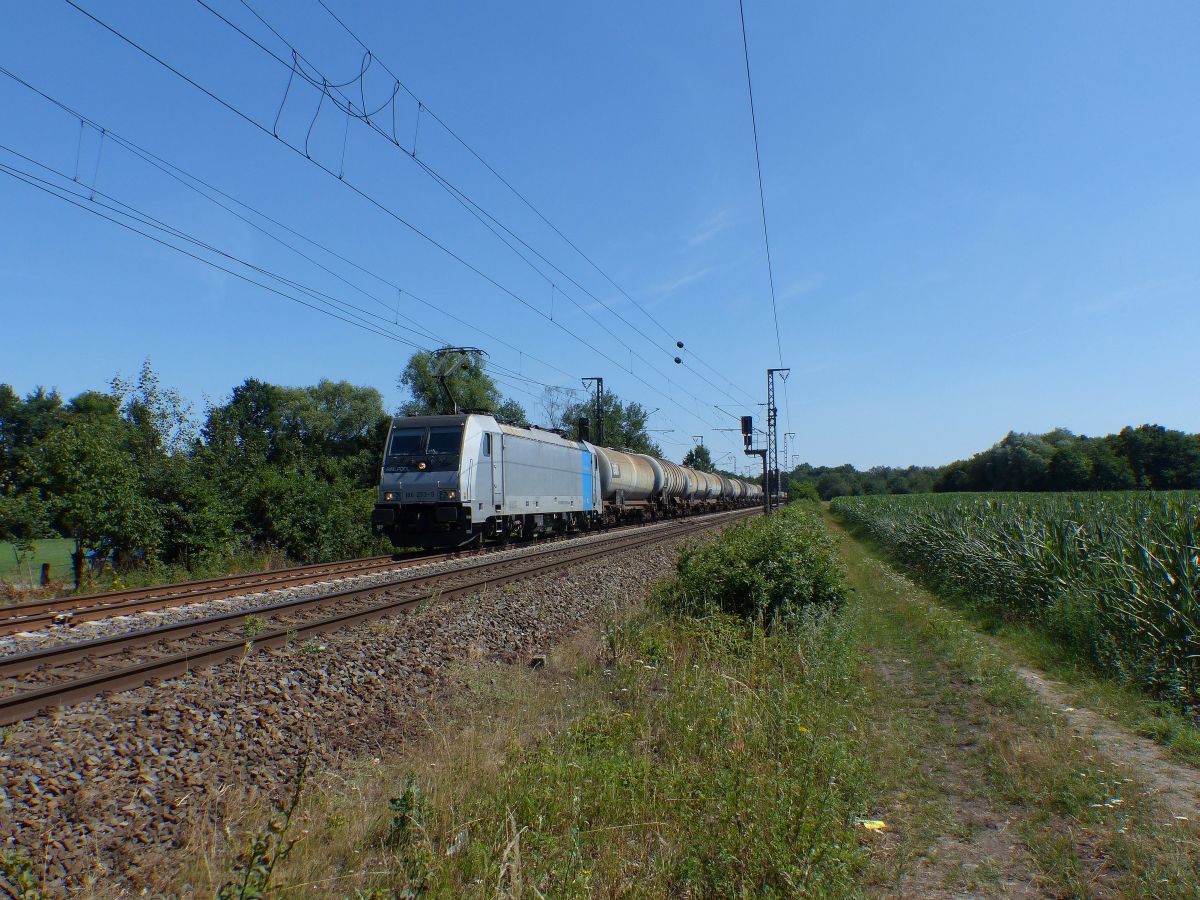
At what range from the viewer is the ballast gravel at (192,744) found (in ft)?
13.6

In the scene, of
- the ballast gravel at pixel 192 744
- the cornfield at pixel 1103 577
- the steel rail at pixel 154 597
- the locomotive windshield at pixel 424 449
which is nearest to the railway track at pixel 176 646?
the ballast gravel at pixel 192 744

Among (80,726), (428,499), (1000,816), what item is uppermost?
(428,499)

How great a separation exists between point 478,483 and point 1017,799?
49.5ft

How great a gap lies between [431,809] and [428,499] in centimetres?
1390

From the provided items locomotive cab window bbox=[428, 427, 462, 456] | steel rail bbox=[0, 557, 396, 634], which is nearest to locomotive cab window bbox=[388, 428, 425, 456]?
locomotive cab window bbox=[428, 427, 462, 456]

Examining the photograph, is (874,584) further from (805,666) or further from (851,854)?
(851,854)

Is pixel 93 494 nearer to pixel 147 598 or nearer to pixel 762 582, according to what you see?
pixel 147 598

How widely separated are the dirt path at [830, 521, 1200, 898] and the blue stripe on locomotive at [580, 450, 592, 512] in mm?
21283

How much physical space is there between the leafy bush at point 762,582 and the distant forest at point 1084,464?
44.7 metres

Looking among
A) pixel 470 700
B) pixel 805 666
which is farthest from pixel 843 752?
pixel 470 700

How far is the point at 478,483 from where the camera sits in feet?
61.8

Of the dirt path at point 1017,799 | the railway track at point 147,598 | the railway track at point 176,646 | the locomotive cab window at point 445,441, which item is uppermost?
the locomotive cab window at point 445,441

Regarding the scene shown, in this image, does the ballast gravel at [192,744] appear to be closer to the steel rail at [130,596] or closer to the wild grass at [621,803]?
the wild grass at [621,803]

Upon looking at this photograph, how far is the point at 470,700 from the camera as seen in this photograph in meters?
7.33
